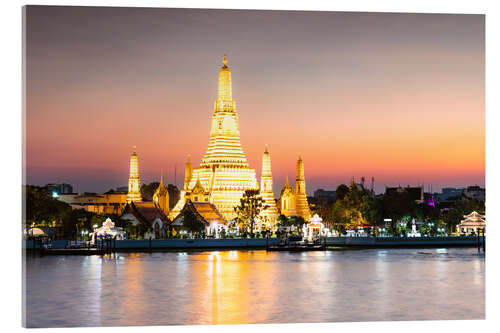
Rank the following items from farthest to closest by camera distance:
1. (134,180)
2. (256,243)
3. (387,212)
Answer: (134,180) < (387,212) < (256,243)

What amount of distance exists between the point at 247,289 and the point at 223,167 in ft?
94.3

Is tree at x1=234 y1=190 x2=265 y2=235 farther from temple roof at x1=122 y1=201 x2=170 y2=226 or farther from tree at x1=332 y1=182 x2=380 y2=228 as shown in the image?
tree at x1=332 y1=182 x2=380 y2=228

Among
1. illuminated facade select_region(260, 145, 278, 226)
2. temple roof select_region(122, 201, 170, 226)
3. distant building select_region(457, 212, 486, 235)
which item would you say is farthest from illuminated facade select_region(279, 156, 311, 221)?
distant building select_region(457, 212, 486, 235)

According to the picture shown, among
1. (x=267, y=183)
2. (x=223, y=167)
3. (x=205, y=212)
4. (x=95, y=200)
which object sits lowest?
(x=205, y=212)

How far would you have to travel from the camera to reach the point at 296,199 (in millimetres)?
57469

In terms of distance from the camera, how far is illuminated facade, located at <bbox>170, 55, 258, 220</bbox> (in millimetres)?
49281

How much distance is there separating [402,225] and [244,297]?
28.4 m

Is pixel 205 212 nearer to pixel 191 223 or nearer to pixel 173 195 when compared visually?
pixel 191 223

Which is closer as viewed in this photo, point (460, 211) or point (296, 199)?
point (460, 211)

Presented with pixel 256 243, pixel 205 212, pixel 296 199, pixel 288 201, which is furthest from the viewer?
pixel 296 199

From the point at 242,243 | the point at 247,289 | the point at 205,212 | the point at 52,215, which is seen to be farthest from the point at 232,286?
the point at 205,212

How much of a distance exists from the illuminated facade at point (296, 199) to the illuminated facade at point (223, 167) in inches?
214

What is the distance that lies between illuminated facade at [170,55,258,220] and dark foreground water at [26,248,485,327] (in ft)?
51.2

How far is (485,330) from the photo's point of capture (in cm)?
1391
